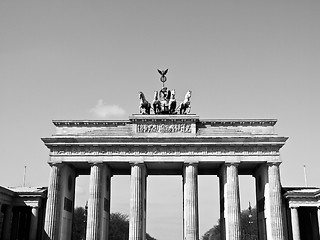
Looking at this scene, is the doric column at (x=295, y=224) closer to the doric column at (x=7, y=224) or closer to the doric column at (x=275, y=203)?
the doric column at (x=275, y=203)

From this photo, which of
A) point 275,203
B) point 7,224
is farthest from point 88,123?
point 275,203

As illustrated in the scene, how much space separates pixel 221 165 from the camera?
171 ft

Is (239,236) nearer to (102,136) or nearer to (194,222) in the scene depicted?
(194,222)

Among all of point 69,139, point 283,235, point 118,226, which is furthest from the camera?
point 118,226

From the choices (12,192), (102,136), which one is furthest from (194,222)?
(12,192)

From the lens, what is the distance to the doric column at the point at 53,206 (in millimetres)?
47219

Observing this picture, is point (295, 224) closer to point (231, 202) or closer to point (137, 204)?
point (231, 202)

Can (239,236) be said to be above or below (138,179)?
below

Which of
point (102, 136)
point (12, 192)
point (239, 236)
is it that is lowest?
point (239, 236)

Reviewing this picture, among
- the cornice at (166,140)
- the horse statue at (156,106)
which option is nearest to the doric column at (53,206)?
the cornice at (166,140)

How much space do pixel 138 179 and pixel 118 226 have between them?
86860 millimetres

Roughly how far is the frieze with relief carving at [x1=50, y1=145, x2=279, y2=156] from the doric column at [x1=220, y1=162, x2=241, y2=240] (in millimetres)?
1984

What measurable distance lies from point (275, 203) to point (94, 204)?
73.4 feet

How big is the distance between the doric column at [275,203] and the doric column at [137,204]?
15.9m
